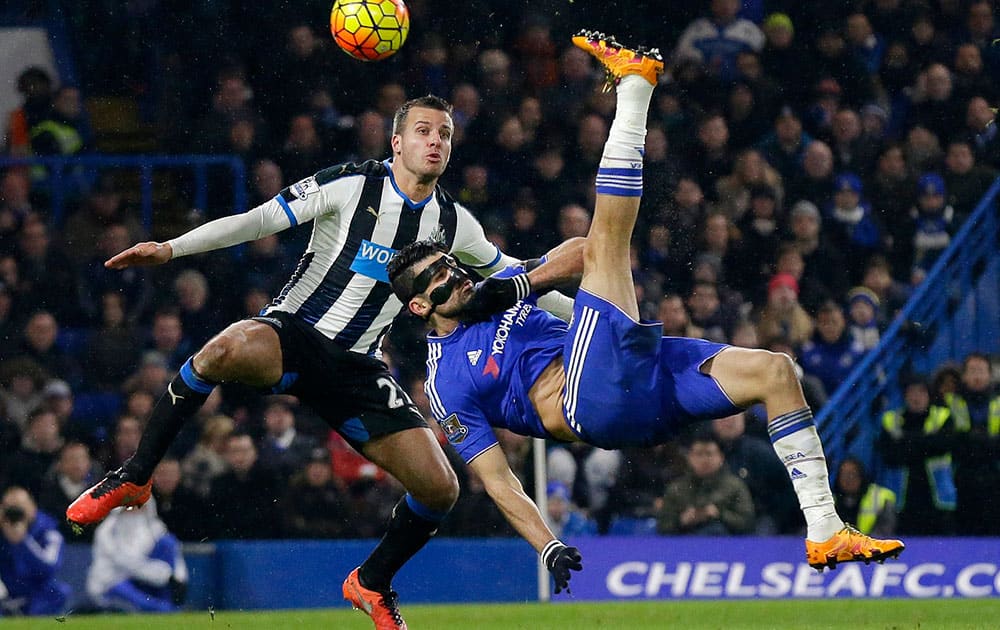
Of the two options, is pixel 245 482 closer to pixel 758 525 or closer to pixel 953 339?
pixel 758 525

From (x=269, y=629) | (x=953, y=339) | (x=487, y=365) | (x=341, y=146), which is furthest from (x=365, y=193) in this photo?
(x=953, y=339)

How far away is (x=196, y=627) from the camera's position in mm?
9281

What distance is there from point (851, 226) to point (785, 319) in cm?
142

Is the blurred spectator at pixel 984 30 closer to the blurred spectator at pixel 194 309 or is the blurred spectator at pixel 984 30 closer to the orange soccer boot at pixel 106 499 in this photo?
the blurred spectator at pixel 194 309

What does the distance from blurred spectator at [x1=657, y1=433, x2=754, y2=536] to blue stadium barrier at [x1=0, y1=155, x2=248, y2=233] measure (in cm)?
421

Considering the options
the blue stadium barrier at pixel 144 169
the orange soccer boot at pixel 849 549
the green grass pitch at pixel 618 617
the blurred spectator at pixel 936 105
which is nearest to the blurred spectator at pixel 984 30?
the blurred spectator at pixel 936 105

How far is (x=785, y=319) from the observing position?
12609 mm

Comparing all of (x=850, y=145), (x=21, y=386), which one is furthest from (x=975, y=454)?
(x=21, y=386)

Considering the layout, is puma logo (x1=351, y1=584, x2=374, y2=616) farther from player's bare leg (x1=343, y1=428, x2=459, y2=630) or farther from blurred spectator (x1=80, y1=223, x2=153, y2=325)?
blurred spectator (x1=80, y1=223, x2=153, y2=325)

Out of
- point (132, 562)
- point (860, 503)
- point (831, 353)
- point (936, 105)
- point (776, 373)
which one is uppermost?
point (936, 105)

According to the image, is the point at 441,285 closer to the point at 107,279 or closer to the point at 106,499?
the point at 106,499

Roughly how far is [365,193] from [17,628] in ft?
12.5

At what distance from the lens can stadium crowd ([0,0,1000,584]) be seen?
11297 millimetres

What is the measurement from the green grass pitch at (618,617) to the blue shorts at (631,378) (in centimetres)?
258
